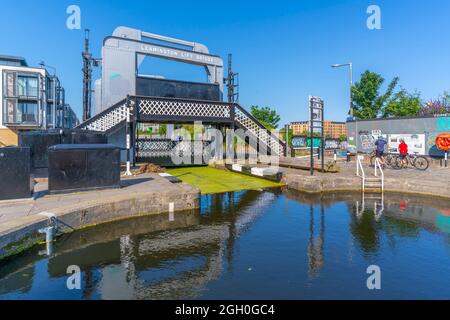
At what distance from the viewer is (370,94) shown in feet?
121

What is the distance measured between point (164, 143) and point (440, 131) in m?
25.1

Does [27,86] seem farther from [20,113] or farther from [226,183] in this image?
→ [226,183]

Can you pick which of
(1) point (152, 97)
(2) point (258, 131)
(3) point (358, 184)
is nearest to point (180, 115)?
(1) point (152, 97)

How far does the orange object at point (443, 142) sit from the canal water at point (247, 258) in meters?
12.2

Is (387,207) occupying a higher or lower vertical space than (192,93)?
lower

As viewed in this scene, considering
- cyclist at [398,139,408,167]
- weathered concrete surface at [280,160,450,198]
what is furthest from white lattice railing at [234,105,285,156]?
weathered concrete surface at [280,160,450,198]

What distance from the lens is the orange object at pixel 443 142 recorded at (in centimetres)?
1825

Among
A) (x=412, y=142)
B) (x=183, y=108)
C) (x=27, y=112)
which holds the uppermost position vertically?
(x=27, y=112)

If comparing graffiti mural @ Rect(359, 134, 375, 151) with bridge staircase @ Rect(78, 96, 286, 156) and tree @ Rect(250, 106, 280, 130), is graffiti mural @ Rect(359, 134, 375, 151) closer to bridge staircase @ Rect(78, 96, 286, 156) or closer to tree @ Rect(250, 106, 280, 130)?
bridge staircase @ Rect(78, 96, 286, 156)

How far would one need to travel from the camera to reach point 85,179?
28.8 feet

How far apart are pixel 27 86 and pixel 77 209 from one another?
156 feet

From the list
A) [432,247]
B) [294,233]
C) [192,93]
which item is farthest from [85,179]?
[192,93]

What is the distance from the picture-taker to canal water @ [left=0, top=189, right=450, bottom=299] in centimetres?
420
